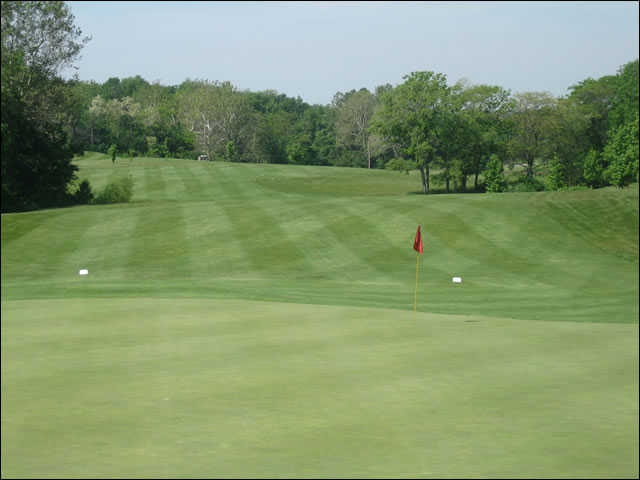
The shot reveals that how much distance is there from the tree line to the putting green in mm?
34716

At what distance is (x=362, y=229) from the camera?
1256 inches

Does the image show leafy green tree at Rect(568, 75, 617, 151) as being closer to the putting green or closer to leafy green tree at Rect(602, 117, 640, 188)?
leafy green tree at Rect(602, 117, 640, 188)

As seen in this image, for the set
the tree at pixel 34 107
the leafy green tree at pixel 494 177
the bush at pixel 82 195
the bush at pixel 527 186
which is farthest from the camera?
the leafy green tree at pixel 494 177

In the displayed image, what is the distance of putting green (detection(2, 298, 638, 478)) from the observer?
17.6ft

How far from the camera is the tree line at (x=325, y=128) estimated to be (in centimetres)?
4344

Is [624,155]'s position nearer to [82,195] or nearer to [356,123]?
[82,195]

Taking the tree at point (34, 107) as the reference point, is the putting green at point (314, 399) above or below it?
below

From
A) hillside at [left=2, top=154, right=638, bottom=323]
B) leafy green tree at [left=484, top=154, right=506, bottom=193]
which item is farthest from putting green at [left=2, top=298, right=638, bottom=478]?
leafy green tree at [left=484, top=154, right=506, bottom=193]

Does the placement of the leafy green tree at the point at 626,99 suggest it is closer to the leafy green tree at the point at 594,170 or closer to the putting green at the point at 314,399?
the leafy green tree at the point at 594,170

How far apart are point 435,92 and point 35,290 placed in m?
56.0

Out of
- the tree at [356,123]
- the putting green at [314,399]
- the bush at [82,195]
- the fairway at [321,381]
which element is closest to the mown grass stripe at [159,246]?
the fairway at [321,381]

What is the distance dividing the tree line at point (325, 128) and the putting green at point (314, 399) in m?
34.7

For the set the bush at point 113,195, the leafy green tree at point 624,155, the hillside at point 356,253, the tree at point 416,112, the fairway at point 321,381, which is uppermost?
the tree at point 416,112

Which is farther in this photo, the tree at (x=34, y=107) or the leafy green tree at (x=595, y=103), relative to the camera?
the leafy green tree at (x=595, y=103)
